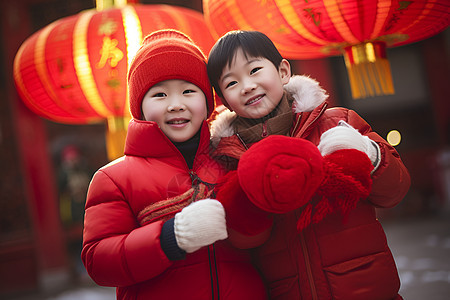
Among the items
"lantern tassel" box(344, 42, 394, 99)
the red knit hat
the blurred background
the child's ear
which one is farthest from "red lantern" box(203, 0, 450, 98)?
the blurred background

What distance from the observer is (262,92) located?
1196mm

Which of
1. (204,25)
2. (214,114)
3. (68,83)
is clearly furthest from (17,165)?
(214,114)

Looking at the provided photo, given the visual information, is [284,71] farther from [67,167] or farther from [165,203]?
[67,167]

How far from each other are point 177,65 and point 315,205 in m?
0.58

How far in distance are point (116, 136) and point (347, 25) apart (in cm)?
130

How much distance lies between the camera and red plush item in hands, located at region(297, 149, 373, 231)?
38.0 inches

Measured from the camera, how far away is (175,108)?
1.17 meters

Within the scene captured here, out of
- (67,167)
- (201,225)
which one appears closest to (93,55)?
(201,225)

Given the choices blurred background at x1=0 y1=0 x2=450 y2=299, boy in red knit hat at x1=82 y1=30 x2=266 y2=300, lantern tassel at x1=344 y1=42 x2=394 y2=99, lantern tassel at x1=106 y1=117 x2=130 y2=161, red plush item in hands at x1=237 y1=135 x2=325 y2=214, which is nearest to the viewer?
red plush item in hands at x1=237 y1=135 x2=325 y2=214

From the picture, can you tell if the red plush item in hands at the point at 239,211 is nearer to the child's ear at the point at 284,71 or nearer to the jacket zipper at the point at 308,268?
the jacket zipper at the point at 308,268

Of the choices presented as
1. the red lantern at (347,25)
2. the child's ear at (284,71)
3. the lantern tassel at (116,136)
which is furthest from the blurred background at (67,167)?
the child's ear at (284,71)

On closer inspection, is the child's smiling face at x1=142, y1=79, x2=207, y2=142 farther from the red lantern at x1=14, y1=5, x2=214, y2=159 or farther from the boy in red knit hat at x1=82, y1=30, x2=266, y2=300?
the red lantern at x1=14, y1=5, x2=214, y2=159

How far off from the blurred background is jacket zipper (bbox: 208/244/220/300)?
10.7 ft

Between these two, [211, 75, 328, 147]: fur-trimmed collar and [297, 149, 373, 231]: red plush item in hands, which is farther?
[211, 75, 328, 147]: fur-trimmed collar
